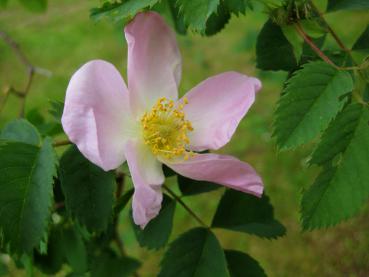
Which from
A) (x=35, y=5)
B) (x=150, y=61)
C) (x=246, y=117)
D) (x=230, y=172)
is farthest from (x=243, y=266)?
(x=246, y=117)

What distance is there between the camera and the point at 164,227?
0.87 m

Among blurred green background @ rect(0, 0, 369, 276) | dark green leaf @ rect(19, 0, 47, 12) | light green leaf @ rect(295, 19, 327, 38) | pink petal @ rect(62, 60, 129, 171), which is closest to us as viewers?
pink petal @ rect(62, 60, 129, 171)

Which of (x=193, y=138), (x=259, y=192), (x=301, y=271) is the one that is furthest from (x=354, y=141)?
(x=301, y=271)

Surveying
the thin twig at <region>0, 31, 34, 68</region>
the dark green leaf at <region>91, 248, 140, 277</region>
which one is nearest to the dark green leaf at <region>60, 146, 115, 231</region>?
the dark green leaf at <region>91, 248, 140, 277</region>

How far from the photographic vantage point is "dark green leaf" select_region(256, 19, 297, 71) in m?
0.82

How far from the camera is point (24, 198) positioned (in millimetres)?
677

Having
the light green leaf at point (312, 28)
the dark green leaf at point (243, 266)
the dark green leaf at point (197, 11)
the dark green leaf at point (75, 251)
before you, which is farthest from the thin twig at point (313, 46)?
the dark green leaf at point (75, 251)

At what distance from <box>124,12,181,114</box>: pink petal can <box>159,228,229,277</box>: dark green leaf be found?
0.24 metres

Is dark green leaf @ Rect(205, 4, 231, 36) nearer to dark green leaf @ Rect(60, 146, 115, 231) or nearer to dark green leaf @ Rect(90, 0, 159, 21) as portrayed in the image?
dark green leaf @ Rect(90, 0, 159, 21)

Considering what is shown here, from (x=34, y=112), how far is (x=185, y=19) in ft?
1.98

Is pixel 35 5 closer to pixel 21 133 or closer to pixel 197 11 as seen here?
pixel 21 133

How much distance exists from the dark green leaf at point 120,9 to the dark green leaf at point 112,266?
1.85 feet

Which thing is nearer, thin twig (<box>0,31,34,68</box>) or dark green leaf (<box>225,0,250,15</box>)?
dark green leaf (<box>225,0,250,15</box>)

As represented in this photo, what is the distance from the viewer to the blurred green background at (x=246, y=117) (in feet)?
7.06
